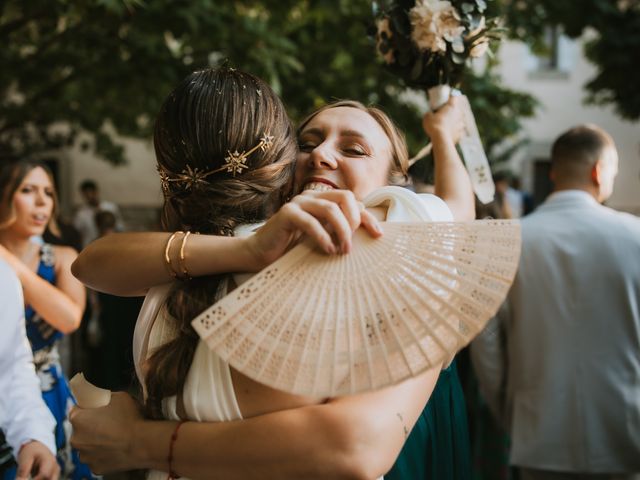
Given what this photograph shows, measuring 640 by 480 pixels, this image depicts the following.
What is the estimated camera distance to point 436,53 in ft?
7.82

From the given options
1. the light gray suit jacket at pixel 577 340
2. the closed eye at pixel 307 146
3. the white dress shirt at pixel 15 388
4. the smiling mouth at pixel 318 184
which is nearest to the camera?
the smiling mouth at pixel 318 184

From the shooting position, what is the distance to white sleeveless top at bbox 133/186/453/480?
4.25 feet

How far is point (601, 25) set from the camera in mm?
6996

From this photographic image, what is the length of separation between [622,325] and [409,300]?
2.41 m

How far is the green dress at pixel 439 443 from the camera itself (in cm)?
198

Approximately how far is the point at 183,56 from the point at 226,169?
4786 mm

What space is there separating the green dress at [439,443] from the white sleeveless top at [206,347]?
2.65 feet

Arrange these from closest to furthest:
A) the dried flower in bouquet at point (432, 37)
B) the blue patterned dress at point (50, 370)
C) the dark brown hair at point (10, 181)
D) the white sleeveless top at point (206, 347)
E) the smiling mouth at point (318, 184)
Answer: the white sleeveless top at point (206, 347) < the smiling mouth at point (318, 184) < the dried flower in bouquet at point (432, 37) < the blue patterned dress at point (50, 370) < the dark brown hair at point (10, 181)

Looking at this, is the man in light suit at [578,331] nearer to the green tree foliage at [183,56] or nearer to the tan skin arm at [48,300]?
the green tree foliage at [183,56]

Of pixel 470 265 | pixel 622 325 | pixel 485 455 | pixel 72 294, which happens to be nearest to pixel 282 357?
pixel 470 265

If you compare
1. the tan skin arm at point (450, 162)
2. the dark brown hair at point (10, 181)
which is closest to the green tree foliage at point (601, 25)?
the tan skin arm at point (450, 162)

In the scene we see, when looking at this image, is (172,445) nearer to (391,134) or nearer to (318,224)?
(318,224)

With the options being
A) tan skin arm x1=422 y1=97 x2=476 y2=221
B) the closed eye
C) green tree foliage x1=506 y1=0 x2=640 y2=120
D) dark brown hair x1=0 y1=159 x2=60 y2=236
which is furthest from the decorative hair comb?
green tree foliage x1=506 y1=0 x2=640 y2=120

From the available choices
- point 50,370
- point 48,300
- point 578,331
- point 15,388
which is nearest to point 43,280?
point 48,300
